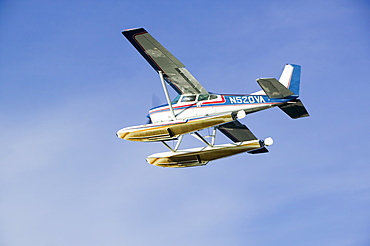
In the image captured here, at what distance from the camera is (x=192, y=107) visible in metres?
31.7

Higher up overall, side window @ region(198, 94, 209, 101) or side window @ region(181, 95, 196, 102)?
side window @ region(181, 95, 196, 102)

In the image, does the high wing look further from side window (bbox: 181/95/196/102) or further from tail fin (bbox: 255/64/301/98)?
tail fin (bbox: 255/64/301/98)

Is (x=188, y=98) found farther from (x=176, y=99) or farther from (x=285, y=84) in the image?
(x=285, y=84)

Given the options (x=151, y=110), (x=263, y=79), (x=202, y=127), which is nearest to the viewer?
(x=263, y=79)

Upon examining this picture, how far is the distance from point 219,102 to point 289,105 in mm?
3310

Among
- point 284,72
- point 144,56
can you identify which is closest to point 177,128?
point 144,56

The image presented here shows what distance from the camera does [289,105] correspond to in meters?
30.3

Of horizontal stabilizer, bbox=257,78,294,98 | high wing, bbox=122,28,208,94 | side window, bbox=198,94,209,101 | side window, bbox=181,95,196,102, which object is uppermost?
high wing, bbox=122,28,208,94

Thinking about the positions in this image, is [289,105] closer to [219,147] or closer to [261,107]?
[261,107]

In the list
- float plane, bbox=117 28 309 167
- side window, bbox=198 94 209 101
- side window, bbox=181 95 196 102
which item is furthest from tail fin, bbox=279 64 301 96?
side window, bbox=181 95 196 102

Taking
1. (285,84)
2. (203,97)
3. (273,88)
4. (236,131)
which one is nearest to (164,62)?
(203,97)

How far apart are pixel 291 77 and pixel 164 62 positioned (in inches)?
243

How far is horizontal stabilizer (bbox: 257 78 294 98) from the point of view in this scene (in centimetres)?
2865

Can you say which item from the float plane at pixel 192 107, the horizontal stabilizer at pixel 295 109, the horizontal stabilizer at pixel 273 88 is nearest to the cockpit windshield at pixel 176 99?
the float plane at pixel 192 107
